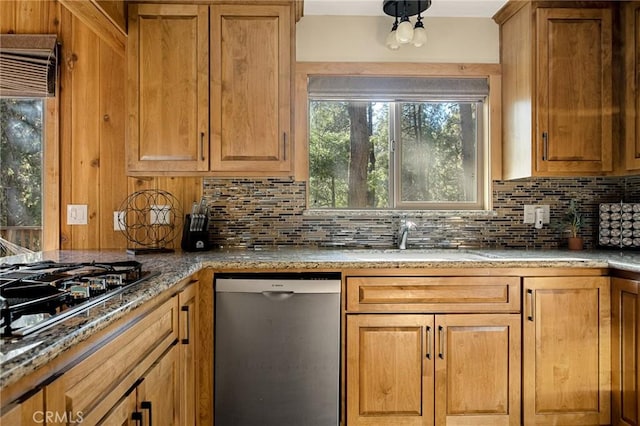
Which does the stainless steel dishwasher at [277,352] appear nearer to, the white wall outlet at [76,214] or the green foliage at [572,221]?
the white wall outlet at [76,214]

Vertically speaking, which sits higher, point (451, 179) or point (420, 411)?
point (451, 179)

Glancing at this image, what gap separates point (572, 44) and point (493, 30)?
0.47 meters

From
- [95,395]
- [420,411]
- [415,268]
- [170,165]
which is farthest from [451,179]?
[95,395]

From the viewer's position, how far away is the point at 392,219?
2.42 m

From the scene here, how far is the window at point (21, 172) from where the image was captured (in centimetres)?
231

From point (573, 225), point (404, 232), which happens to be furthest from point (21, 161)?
point (573, 225)

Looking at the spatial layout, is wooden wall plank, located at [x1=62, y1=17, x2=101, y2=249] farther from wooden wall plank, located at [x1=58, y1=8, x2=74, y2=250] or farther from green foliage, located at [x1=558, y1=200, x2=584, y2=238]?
green foliage, located at [x1=558, y1=200, x2=584, y2=238]

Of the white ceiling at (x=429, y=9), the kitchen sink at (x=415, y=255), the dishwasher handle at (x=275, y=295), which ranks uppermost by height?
the white ceiling at (x=429, y=9)

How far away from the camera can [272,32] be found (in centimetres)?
205

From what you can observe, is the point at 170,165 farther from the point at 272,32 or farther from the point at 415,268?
the point at 415,268

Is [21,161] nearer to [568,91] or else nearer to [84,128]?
[84,128]

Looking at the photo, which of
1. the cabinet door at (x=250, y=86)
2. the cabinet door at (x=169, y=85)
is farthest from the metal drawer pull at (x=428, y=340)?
the cabinet door at (x=169, y=85)

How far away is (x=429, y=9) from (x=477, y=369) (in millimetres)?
2020

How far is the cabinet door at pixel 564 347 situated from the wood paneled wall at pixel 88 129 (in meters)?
2.10
